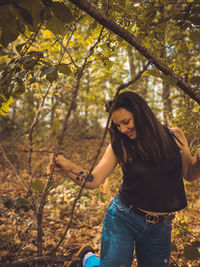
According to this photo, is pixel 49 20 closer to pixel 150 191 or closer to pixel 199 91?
pixel 199 91

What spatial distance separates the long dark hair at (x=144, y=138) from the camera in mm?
1608

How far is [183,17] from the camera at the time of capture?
2.23ft

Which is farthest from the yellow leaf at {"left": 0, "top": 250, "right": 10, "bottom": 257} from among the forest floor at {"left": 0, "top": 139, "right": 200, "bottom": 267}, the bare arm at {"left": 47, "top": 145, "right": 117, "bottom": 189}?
the bare arm at {"left": 47, "top": 145, "right": 117, "bottom": 189}

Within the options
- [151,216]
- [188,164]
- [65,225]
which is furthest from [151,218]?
[65,225]

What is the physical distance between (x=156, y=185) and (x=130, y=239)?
0.56 meters

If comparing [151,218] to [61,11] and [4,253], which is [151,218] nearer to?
[61,11]

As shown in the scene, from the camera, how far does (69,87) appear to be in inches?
139

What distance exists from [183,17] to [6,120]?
6975mm

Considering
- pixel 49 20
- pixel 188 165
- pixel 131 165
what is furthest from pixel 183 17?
pixel 188 165

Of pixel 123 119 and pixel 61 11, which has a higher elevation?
pixel 61 11

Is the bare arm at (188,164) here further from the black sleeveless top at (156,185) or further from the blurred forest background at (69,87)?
the blurred forest background at (69,87)

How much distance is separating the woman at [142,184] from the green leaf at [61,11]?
1069 mm

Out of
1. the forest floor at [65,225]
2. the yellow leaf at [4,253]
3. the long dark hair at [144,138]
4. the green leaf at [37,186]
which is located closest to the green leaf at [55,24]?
the green leaf at [37,186]

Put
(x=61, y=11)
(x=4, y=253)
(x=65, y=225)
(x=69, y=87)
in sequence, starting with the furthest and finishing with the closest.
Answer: (x=69, y=87), (x=65, y=225), (x=4, y=253), (x=61, y=11)
